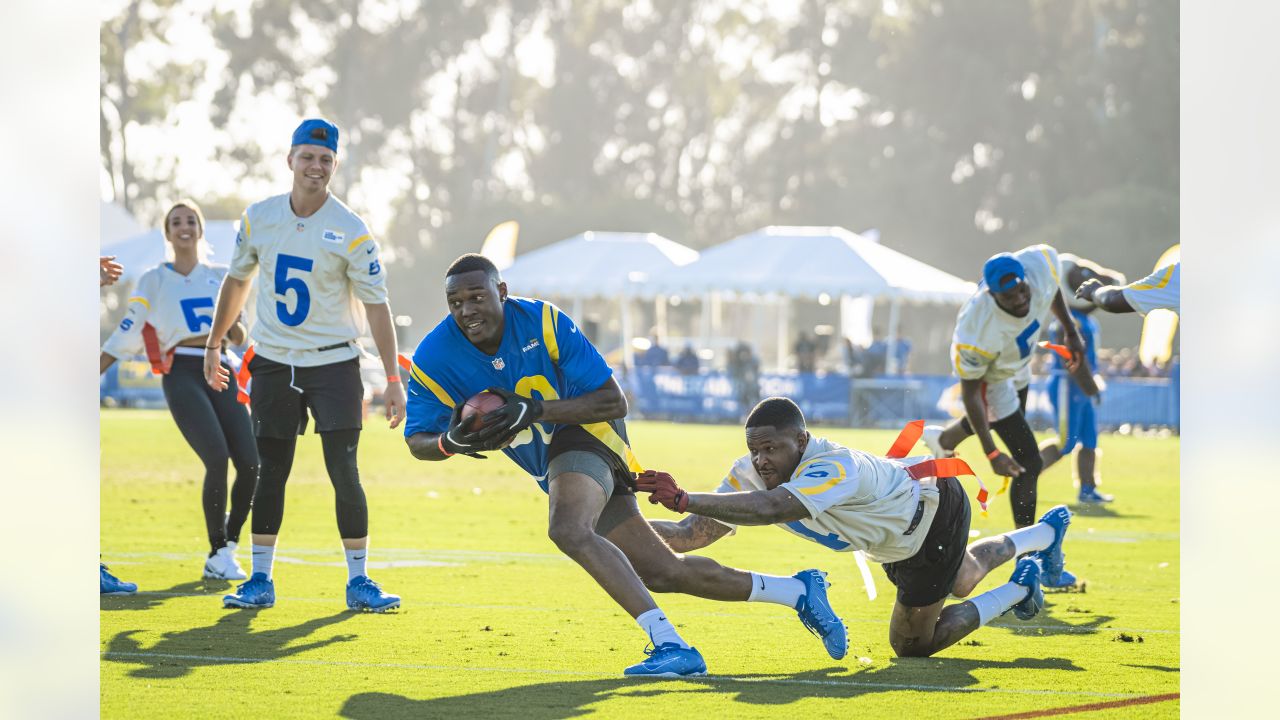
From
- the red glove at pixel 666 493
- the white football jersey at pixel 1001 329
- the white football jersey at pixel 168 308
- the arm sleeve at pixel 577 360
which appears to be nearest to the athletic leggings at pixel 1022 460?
the white football jersey at pixel 1001 329

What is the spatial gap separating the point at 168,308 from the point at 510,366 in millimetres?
3598

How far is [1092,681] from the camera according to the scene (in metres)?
6.42

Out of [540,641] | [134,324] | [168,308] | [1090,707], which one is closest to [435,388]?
[540,641]

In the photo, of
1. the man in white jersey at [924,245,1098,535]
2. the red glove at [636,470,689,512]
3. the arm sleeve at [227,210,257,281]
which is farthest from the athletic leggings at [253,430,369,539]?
the man in white jersey at [924,245,1098,535]

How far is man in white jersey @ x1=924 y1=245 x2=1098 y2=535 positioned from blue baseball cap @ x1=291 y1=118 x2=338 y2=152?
3.54 metres

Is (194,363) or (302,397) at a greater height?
(194,363)

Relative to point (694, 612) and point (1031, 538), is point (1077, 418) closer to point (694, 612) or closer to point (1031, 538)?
point (1031, 538)

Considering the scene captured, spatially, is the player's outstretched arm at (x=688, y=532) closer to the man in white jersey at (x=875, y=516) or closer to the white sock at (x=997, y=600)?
the man in white jersey at (x=875, y=516)

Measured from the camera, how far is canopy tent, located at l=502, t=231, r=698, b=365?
128 feet

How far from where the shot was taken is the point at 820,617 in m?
6.81

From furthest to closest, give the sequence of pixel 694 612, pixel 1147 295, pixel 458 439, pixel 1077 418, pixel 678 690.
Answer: pixel 1077 418 → pixel 694 612 → pixel 1147 295 → pixel 458 439 → pixel 678 690

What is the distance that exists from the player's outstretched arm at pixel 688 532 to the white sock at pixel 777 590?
0.33 meters
